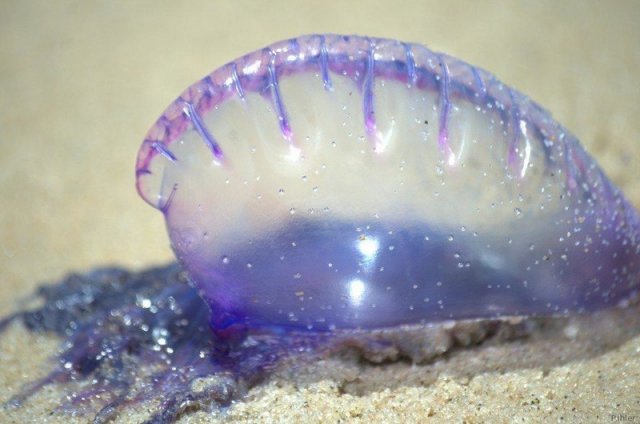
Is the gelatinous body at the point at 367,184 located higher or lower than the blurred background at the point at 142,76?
lower

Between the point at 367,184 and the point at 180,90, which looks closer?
the point at 367,184

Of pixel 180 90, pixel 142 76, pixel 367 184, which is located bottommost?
pixel 367 184

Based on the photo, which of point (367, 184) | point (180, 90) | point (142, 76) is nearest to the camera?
point (367, 184)

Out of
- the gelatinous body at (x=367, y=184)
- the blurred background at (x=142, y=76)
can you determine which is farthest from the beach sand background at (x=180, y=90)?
the gelatinous body at (x=367, y=184)

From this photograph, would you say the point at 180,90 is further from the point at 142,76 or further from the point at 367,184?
the point at 367,184

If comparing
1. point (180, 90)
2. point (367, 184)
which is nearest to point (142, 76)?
point (180, 90)

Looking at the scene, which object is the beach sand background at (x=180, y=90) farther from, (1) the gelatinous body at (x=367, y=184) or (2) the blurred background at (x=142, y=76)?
(1) the gelatinous body at (x=367, y=184)

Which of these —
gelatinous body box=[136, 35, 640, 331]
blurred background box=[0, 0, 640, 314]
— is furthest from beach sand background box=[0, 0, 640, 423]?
gelatinous body box=[136, 35, 640, 331]
